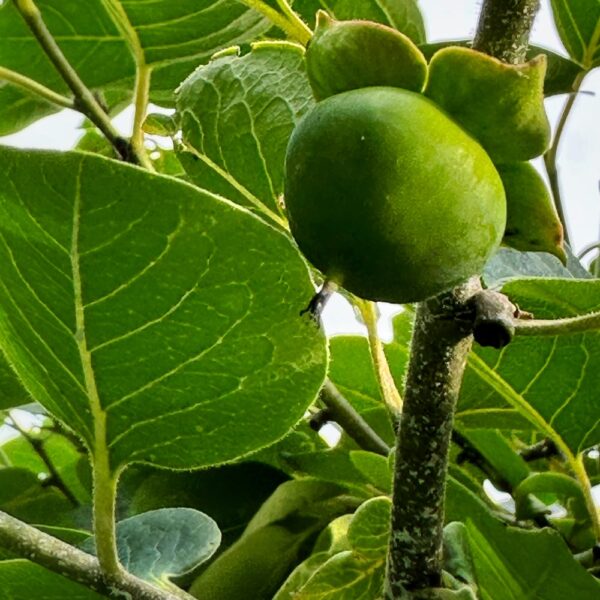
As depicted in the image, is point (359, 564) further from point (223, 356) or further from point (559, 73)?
point (559, 73)

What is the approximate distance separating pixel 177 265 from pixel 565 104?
1.38ft

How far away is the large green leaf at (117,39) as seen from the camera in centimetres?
67

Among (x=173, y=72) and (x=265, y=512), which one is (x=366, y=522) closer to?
(x=265, y=512)

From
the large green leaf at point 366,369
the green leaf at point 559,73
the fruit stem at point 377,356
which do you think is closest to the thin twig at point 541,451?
the large green leaf at point 366,369

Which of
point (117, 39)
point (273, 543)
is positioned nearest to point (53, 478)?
point (273, 543)

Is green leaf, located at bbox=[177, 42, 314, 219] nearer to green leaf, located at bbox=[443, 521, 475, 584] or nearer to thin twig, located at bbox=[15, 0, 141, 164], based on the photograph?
thin twig, located at bbox=[15, 0, 141, 164]

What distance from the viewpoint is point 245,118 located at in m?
0.58

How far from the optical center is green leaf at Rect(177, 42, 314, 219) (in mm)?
527

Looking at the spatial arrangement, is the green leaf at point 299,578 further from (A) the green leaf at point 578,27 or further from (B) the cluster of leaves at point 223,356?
(A) the green leaf at point 578,27

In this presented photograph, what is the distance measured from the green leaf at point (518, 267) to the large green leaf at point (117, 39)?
22cm

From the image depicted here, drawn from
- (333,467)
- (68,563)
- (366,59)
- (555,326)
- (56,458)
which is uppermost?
(366,59)

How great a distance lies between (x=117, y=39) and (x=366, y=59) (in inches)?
17.6

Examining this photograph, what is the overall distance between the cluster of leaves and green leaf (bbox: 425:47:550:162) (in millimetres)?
88

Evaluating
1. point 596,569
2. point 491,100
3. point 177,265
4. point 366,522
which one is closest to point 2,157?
point 177,265
